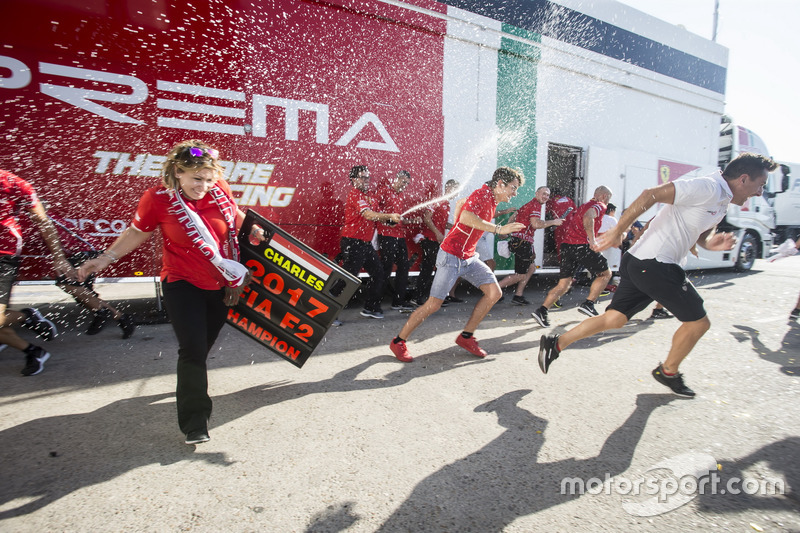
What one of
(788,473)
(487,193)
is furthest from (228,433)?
(788,473)

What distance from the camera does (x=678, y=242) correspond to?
3.02m

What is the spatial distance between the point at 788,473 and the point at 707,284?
7.61 m

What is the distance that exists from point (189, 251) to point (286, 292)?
2.35ft

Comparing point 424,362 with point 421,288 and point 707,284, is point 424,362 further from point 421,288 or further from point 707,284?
point 707,284

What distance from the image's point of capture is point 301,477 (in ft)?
6.81

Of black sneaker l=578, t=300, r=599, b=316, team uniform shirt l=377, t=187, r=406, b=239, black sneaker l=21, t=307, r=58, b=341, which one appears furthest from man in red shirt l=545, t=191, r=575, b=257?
black sneaker l=21, t=307, r=58, b=341

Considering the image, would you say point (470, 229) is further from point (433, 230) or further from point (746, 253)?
point (746, 253)

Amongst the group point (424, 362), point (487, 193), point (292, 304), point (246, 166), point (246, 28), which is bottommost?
point (424, 362)

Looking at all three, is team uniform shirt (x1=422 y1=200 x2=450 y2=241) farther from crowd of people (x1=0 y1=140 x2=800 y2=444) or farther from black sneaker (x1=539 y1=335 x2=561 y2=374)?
black sneaker (x1=539 y1=335 x2=561 y2=374)

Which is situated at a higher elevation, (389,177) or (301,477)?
(389,177)

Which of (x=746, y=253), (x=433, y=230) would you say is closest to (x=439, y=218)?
(x=433, y=230)

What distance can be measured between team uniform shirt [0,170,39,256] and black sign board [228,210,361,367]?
1.76 m

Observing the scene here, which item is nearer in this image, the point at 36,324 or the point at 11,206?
the point at 11,206

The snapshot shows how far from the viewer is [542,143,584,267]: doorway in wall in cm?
747
